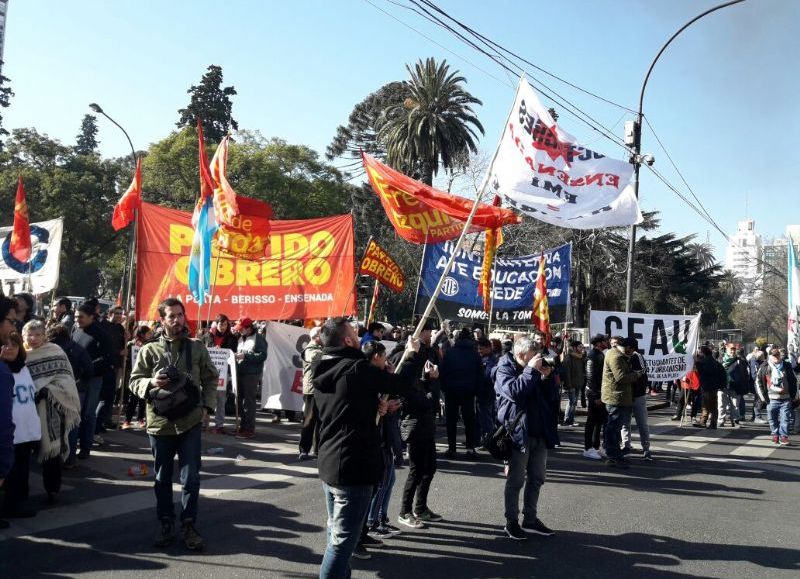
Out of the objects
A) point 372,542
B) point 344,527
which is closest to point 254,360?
point 372,542

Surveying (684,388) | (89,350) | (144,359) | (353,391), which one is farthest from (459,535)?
(684,388)

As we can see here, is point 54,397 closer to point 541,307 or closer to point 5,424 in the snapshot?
point 5,424

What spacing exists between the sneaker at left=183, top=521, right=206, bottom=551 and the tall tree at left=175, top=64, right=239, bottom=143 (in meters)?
53.9

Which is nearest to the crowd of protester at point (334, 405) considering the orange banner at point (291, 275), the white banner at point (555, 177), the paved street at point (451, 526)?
the paved street at point (451, 526)

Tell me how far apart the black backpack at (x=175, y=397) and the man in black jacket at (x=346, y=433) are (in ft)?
4.81

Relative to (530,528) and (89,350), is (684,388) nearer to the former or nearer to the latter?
(530,528)

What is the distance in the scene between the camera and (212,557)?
5.34 meters

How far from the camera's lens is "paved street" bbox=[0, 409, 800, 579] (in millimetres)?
5301

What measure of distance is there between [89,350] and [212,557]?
433 centimetres

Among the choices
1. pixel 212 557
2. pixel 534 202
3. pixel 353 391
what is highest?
pixel 534 202

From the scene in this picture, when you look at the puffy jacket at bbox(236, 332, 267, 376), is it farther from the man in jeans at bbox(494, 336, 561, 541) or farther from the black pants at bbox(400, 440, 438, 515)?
the man in jeans at bbox(494, 336, 561, 541)

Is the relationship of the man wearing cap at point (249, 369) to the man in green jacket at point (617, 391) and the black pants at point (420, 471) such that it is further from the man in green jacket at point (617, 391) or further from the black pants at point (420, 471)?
the man in green jacket at point (617, 391)

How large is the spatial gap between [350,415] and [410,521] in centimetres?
247

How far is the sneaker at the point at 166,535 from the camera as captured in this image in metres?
5.50
